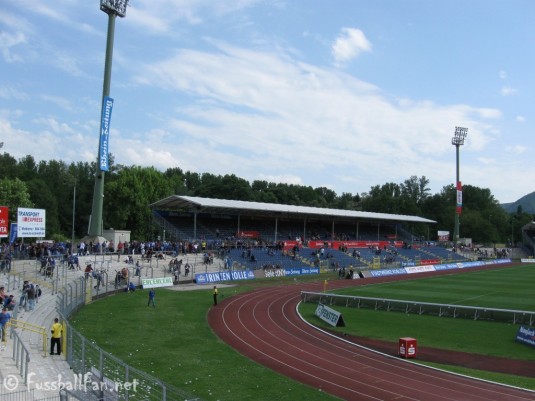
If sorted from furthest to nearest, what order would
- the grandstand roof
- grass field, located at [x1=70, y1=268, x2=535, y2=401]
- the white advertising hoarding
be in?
1. the grandstand roof
2. the white advertising hoarding
3. grass field, located at [x1=70, y1=268, x2=535, y2=401]

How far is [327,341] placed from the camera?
956 inches

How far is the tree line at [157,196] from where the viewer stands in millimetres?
87500

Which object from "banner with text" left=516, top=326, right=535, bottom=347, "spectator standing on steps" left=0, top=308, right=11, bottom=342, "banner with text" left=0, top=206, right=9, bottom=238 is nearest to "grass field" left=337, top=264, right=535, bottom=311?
"banner with text" left=516, top=326, right=535, bottom=347

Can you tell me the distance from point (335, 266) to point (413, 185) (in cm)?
11072

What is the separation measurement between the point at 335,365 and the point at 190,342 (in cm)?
685

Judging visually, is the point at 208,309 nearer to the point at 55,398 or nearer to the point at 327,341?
the point at 327,341

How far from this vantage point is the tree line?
87.5 meters

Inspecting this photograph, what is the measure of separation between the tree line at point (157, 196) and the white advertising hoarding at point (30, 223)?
129 ft

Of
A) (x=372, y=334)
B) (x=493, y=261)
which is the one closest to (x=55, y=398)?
(x=372, y=334)

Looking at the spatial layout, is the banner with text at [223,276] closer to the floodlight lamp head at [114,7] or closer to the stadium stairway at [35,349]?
the stadium stairway at [35,349]

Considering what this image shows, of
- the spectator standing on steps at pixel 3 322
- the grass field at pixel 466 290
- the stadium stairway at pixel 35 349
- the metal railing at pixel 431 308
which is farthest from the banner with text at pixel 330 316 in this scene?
the spectator standing on steps at pixel 3 322

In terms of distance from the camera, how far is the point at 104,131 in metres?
46.8

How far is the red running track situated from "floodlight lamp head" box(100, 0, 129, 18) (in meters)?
31.9

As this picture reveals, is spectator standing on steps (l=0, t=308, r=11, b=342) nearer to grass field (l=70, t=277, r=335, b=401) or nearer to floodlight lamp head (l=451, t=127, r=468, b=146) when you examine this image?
grass field (l=70, t=277, r=335, b=401)
